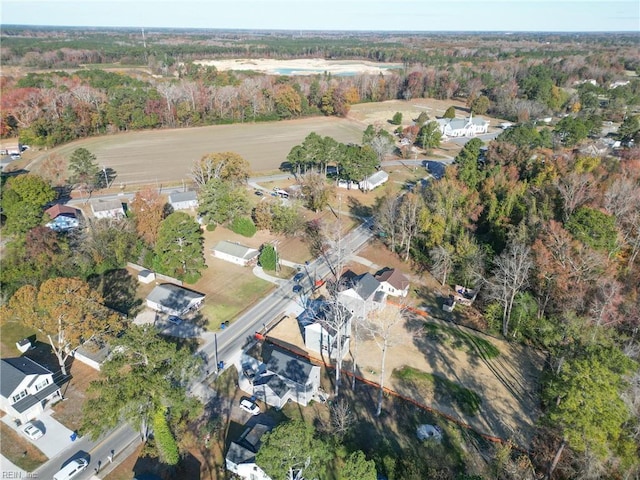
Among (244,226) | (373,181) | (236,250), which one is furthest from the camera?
(373,181)

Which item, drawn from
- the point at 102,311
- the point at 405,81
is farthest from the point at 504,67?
the point at 102,311

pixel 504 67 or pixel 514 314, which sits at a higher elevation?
pixel 504 67

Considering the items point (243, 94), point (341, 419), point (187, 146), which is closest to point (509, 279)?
point (341, 419)

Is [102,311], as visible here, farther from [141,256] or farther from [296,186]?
[296,186]

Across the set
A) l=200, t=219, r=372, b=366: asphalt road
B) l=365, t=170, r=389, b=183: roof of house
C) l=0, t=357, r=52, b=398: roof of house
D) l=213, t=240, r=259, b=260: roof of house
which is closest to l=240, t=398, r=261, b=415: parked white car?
l=200, t=219, r=372, b=366: asphalt road

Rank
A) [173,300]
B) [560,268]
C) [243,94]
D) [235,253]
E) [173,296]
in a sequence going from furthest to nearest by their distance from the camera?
[243,94], [235,253], [173,296], [173,300], [560,268]

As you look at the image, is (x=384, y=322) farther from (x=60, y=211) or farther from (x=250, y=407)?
(x=60, y=211)

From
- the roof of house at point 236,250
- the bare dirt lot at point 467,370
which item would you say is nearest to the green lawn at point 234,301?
the roof of house at point 236,250
